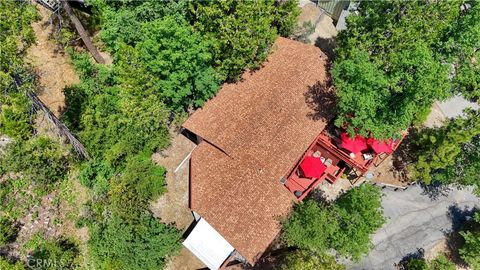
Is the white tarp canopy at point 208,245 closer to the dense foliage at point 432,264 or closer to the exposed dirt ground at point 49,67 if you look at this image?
the dense foliage at point 432,264

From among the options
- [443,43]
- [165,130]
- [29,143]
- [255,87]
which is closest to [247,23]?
[255,87]

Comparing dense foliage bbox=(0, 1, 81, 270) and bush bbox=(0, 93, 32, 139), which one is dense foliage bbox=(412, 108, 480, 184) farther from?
bush bbox=(0, 93, 32, 139)

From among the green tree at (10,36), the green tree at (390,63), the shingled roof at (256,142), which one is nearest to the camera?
the green tree at (390,63)

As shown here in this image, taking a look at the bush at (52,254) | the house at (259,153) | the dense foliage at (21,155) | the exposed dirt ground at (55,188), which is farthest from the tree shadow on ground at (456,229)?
the dense foliage at (21,155)

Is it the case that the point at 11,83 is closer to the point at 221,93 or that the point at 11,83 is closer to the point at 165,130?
the point at 165,130

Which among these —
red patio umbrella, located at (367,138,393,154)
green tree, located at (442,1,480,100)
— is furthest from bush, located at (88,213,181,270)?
green tree, located at (442,1,480,100)

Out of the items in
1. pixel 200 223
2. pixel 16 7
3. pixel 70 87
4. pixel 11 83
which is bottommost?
pixel 200 223
